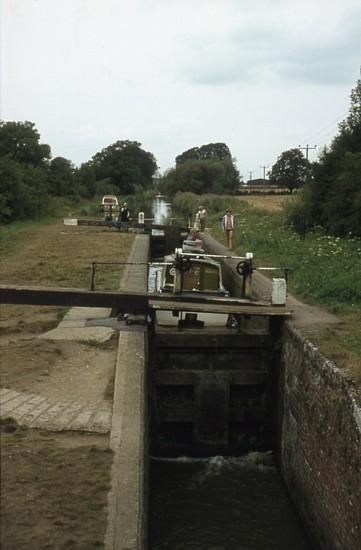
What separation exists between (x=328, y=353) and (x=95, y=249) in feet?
53.3

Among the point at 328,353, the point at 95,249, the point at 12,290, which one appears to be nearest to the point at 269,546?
the point at 328,353

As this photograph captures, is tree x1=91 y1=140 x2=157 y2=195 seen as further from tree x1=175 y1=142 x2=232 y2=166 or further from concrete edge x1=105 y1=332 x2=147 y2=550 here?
concrete edge x1=105 y1=332 x2=147 y2=550

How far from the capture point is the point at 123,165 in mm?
91688

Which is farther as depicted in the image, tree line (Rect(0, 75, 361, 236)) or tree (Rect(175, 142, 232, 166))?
tree (Rect(175, 142, 232, 166))

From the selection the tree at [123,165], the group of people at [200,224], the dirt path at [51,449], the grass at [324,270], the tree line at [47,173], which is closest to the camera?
the dirt path at [51,449]

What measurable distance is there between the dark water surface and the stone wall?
11.0 inches

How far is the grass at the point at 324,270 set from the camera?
8.75 metres

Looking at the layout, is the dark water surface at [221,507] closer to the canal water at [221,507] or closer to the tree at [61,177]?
the canal water at [221,507]

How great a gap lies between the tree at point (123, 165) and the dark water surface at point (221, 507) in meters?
79.7

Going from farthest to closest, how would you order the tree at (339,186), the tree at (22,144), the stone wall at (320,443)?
the tree at (22,144), the tree at (339,186), the stone wall at (320,443)

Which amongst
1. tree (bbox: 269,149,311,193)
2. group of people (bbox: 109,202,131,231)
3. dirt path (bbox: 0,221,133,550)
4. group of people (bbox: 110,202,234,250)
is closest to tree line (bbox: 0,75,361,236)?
tree (bbox: 269,149,311,193)

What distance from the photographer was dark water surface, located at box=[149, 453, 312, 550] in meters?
7.77

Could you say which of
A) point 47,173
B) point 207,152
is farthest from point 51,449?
point 207,152

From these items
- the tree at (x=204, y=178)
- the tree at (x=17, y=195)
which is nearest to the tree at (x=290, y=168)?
the tree at (x=204, y=178)
